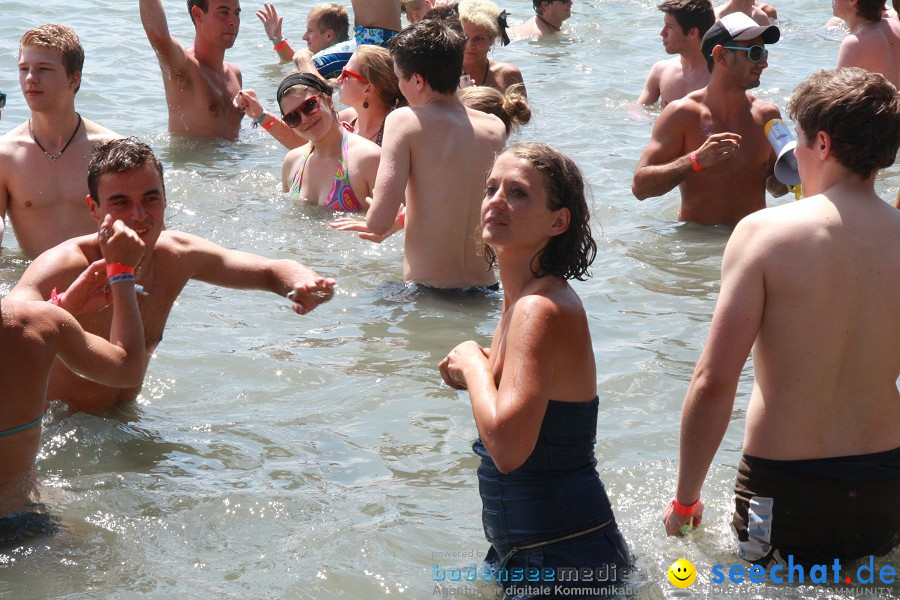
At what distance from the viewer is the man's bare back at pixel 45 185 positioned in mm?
5961

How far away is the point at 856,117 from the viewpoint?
3008 mm

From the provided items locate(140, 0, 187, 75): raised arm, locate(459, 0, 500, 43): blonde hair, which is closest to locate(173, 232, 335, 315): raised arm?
locate(140, 0, 187, 75): raised arm

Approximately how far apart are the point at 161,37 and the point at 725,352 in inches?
261

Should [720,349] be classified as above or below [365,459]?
above

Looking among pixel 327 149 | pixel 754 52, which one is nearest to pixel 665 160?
pixel 754 52

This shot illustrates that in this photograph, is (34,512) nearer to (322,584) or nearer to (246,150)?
(322,584)

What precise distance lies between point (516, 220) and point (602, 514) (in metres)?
0.83

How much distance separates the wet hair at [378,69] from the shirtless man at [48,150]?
1.73 m

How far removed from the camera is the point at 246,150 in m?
9.69

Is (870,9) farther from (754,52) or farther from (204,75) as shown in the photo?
(204,75)

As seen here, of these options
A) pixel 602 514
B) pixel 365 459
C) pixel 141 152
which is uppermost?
pixel 141 152

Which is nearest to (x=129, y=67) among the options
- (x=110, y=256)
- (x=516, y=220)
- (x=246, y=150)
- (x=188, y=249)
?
(x=246, y=150)

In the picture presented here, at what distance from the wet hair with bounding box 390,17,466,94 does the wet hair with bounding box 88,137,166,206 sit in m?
1.73

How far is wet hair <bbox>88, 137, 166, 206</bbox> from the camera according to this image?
4.02 meters
